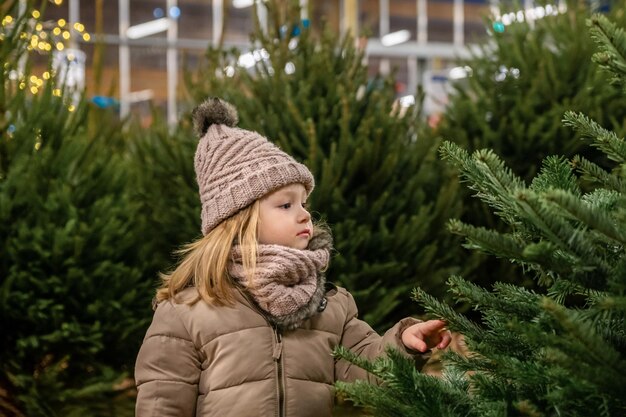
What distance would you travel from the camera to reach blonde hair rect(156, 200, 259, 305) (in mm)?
2393

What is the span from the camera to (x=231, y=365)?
90.0 inches

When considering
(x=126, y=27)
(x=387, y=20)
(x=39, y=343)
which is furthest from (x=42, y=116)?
(x=387, y=20)

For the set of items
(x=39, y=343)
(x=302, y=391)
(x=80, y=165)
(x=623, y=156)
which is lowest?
(x=39, y=343)

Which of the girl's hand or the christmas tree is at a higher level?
the christmas tree

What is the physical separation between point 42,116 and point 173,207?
2.51 feet

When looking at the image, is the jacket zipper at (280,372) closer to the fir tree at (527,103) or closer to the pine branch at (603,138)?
the pine branch at (603,138)

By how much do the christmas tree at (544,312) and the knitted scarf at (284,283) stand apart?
0.74 m

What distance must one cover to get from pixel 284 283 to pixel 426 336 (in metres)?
0.49

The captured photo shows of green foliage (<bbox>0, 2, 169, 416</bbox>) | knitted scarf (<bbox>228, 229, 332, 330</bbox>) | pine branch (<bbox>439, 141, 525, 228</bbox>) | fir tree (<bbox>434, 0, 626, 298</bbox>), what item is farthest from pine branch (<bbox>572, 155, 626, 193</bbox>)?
fir tree (<bbox>434, 0, 626, 298</bbox>)

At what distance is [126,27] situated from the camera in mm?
16062

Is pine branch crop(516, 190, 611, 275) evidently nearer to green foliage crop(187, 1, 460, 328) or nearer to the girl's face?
the girl's face

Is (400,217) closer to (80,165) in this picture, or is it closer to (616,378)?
(80,165)

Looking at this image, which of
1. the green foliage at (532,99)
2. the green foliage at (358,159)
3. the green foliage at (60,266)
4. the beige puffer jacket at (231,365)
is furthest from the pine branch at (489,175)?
the green foliage at (532,99)

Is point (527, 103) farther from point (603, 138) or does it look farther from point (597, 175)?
point (603, 138)
